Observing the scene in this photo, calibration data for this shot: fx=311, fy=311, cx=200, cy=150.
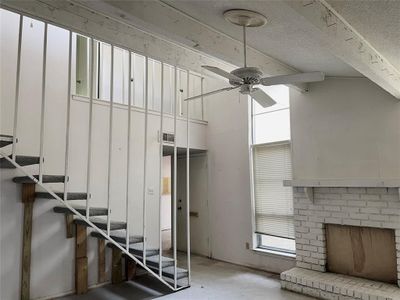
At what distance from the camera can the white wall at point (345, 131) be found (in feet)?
12.7

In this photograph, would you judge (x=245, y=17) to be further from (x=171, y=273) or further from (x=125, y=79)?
(x=125, y=79)

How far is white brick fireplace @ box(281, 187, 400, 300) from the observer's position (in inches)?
146

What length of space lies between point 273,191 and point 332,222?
42.3 inches

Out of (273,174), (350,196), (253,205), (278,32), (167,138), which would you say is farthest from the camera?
(167,138)

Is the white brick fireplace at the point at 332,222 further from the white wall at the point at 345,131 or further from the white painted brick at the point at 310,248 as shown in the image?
the white wall at the point at 345,131

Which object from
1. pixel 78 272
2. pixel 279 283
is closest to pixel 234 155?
pixel 279 283

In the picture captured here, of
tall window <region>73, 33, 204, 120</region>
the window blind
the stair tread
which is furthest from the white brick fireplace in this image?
tall window <region>73, 33, 204, 120</region>

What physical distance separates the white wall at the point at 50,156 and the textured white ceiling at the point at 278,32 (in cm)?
256

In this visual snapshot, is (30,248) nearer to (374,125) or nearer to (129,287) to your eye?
(129,287)

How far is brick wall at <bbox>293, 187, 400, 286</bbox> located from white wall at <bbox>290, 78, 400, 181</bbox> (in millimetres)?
221

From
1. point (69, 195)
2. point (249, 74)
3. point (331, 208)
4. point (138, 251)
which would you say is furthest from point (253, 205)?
point (249, 74)

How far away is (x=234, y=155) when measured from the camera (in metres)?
5.71

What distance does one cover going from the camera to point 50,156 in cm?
418

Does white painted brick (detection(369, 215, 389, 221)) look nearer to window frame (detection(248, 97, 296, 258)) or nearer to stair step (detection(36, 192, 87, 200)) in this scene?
window frame (detection(248, 97, 296, 258))
